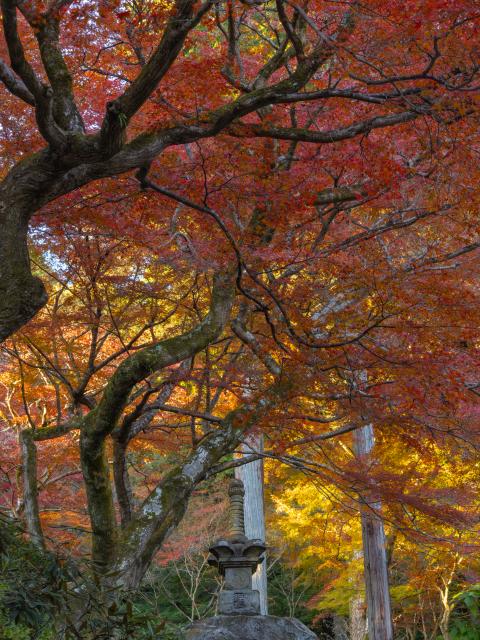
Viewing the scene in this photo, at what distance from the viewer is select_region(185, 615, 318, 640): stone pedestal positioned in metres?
7.54

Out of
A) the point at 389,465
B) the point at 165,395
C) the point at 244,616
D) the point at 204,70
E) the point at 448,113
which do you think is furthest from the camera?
the point at 389,465

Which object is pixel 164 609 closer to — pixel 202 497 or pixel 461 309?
pixel 202 497

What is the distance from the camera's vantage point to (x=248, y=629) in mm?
7676

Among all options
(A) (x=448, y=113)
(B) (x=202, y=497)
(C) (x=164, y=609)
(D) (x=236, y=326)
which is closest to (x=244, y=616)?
(D) (x=236, y=326)

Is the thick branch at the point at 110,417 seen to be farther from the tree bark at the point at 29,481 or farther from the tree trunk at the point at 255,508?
the tree trunk at the point at 255,508

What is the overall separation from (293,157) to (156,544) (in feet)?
12.0

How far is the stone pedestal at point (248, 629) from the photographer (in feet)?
24.7

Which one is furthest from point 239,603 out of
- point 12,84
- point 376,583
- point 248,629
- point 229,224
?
point 12,84

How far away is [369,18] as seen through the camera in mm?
5270

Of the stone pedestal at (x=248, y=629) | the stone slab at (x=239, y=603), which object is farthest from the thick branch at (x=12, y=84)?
the stone slab at (x=239, y=603)

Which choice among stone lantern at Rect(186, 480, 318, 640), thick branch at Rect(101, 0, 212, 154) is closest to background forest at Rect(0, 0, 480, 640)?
thick branch at Rect(101, 0, 212, 154)

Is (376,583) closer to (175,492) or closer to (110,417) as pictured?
(175,492)

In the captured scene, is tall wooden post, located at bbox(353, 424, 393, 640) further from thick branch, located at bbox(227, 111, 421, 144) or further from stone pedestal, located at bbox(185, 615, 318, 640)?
thick branch, located at bbox(227, 111, 421, 144)

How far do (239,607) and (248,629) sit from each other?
1.50ft
